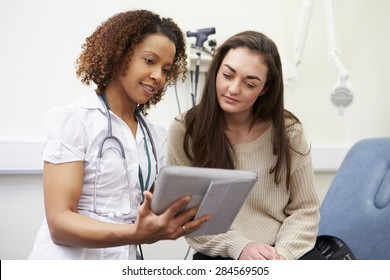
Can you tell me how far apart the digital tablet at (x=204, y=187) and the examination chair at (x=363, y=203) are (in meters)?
0.77

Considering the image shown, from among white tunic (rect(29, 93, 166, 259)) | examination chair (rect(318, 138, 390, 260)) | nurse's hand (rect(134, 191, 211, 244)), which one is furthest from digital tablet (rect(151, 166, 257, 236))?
examination chair (rect(318, 138, 390, 260))

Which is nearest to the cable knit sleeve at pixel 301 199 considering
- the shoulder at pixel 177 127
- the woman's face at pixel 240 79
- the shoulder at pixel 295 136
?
the shoulder at pixel 295 136

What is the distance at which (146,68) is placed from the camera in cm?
103

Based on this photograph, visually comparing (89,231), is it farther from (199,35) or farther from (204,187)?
(199,35)

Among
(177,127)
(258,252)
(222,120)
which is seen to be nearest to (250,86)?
(222,120)

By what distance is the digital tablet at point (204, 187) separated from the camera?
31.0 inches

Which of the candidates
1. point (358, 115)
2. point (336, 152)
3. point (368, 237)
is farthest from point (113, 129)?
point (358, 115)

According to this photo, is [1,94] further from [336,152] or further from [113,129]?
[336,152]

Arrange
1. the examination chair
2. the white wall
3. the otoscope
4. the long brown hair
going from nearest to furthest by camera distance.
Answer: the long brown hair < the examination chair < the white wall < the otoscope

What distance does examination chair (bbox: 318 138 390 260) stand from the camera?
1448 millimetres

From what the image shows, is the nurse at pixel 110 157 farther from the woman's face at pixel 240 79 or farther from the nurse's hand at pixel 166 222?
the woman's face at pixel 240 79

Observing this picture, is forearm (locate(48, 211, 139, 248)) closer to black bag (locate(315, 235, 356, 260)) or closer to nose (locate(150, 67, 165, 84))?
nose (locate(150, 67, 165, 84))

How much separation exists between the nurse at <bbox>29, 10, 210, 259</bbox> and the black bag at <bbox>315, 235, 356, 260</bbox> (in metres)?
0.60
